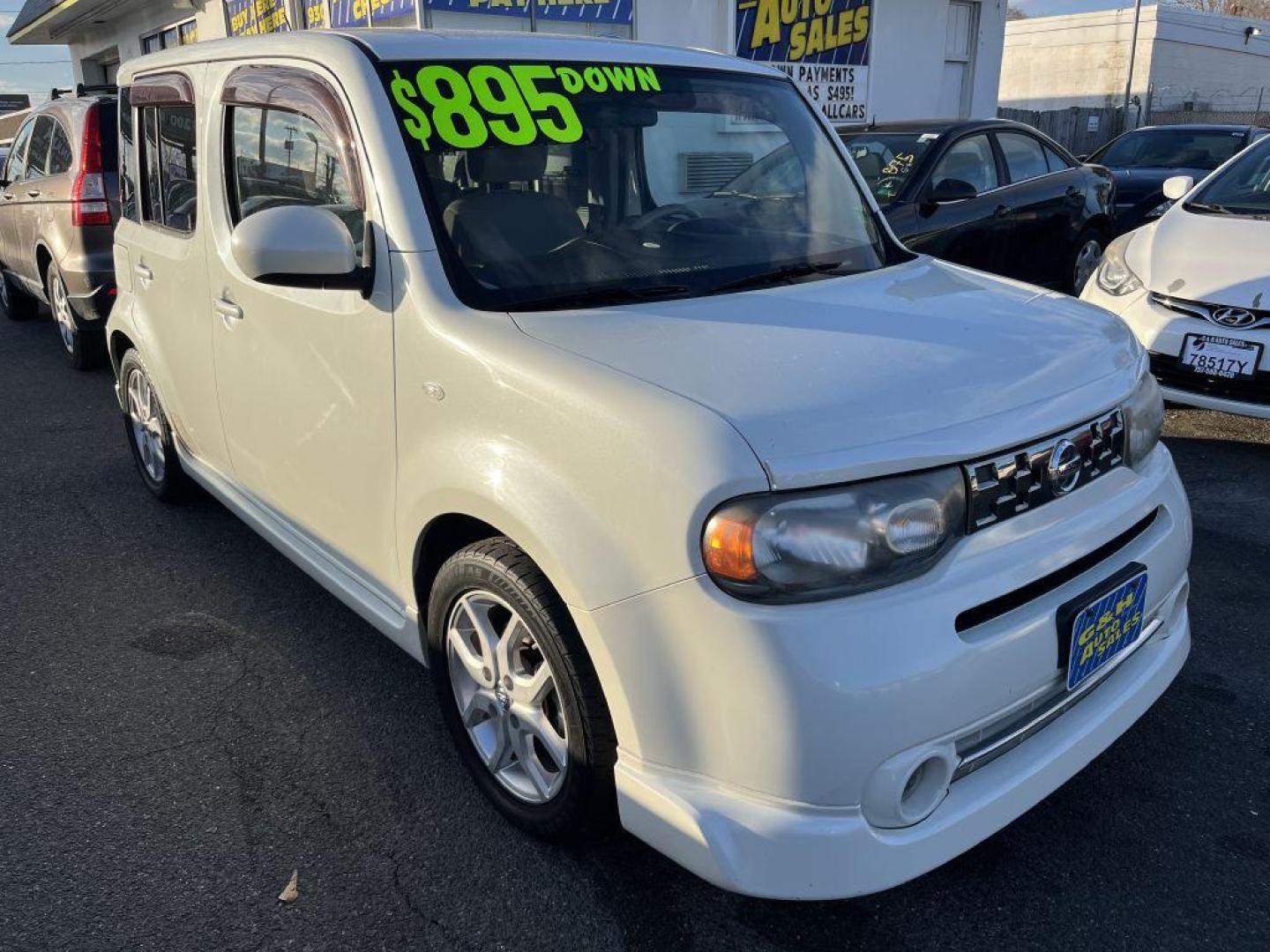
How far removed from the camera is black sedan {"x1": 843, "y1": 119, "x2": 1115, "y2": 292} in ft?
22.1

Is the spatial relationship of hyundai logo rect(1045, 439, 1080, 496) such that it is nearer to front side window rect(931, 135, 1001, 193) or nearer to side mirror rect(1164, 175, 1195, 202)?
side mirror rect(1164, 175, 1195, 202)

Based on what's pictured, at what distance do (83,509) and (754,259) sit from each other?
3.54 metres

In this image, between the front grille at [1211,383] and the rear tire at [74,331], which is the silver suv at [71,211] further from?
the front grille at [1211,383]

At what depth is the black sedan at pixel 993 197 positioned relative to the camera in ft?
22.1

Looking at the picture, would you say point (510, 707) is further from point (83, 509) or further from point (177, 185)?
point (83, 509)

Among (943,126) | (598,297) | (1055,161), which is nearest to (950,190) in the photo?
(943,126)

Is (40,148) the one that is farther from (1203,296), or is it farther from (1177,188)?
(1177,188)

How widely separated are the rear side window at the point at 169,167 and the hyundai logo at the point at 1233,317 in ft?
14.8

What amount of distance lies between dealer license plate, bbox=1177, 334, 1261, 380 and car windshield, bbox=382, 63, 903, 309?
2.48 metres

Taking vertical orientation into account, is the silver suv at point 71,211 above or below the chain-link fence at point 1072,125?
below

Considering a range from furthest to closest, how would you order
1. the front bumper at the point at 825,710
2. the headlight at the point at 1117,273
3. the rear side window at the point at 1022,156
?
the rear side window at the point at 1022,156, the headlight at the point at 1117,273, the front bumper at the point at 825,710

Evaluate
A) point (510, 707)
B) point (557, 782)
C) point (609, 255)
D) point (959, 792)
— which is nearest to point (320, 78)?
point (609, 255)

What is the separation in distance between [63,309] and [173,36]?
11183 millimetres

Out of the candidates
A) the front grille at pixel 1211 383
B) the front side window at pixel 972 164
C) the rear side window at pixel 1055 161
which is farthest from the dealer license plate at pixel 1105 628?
the rear side window at pixel 1055 161
